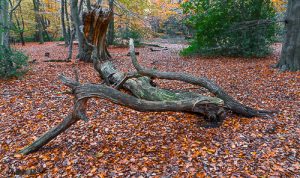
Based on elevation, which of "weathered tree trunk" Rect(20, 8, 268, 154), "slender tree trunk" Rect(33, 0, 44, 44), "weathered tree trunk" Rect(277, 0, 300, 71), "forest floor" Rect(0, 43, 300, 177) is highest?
"slender tree trunk" Rect(33, 0, 44, 44)

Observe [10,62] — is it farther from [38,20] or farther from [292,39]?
[38,20]

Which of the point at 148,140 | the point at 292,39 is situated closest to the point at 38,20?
the point at 292,39

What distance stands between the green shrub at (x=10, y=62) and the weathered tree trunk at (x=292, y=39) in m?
8.07

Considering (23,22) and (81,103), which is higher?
(23,22)

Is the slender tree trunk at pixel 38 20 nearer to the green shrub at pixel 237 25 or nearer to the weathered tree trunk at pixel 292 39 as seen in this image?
the green shrub at pixel 237 25

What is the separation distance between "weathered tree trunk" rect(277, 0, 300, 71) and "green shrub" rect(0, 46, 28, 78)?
26.5 ft

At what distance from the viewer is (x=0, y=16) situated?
25.1 feet

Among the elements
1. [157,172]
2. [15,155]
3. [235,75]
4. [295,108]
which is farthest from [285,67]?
[15,155]

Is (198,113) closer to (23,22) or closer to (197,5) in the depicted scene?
(197,5)

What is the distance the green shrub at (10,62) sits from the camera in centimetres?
695

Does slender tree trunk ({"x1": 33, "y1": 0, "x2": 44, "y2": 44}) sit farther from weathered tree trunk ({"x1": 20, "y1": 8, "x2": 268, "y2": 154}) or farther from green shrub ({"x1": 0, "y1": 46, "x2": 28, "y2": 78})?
weathered tree trunk ({"x1": 20, "y1": 8, "x2": 268, "y2": 154})

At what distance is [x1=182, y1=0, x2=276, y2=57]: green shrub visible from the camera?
1035 centimetres

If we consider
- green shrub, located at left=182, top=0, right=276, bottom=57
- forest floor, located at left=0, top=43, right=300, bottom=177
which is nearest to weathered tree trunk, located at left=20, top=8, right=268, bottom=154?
forest floor, located at left=0, top=43, right=300, bottom=177

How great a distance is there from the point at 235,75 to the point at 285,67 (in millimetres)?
1599
